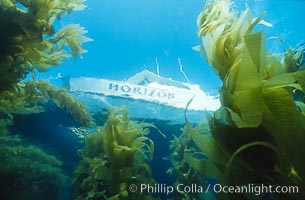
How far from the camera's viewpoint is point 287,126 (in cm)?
126

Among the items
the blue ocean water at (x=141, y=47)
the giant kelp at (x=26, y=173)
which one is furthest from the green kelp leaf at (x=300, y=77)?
the blue ocean water at (x=141, y=47)

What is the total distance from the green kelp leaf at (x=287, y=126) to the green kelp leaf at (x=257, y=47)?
7.1 inches

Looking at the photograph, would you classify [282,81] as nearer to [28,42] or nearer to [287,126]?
[287,126]

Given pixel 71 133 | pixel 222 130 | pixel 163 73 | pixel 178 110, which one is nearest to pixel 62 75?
pixel 71 133

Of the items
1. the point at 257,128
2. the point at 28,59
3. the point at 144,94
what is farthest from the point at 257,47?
the point at 144,94

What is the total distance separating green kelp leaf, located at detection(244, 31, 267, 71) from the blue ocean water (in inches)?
211

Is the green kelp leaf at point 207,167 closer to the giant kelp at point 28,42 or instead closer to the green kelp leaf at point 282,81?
the green kelp leaf at point 282,81

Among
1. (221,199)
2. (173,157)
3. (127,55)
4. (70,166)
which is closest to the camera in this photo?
(221,199)

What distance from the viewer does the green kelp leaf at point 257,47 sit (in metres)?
1.35

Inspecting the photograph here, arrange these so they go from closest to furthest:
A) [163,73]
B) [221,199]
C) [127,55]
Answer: [221,199] < [163,73] < [127,55]

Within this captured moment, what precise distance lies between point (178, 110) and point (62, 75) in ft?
11.8

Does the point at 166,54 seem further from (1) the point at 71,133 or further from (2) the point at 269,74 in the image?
(2) the point at 269,74

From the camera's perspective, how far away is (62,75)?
733cm

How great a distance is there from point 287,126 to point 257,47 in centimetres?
43
